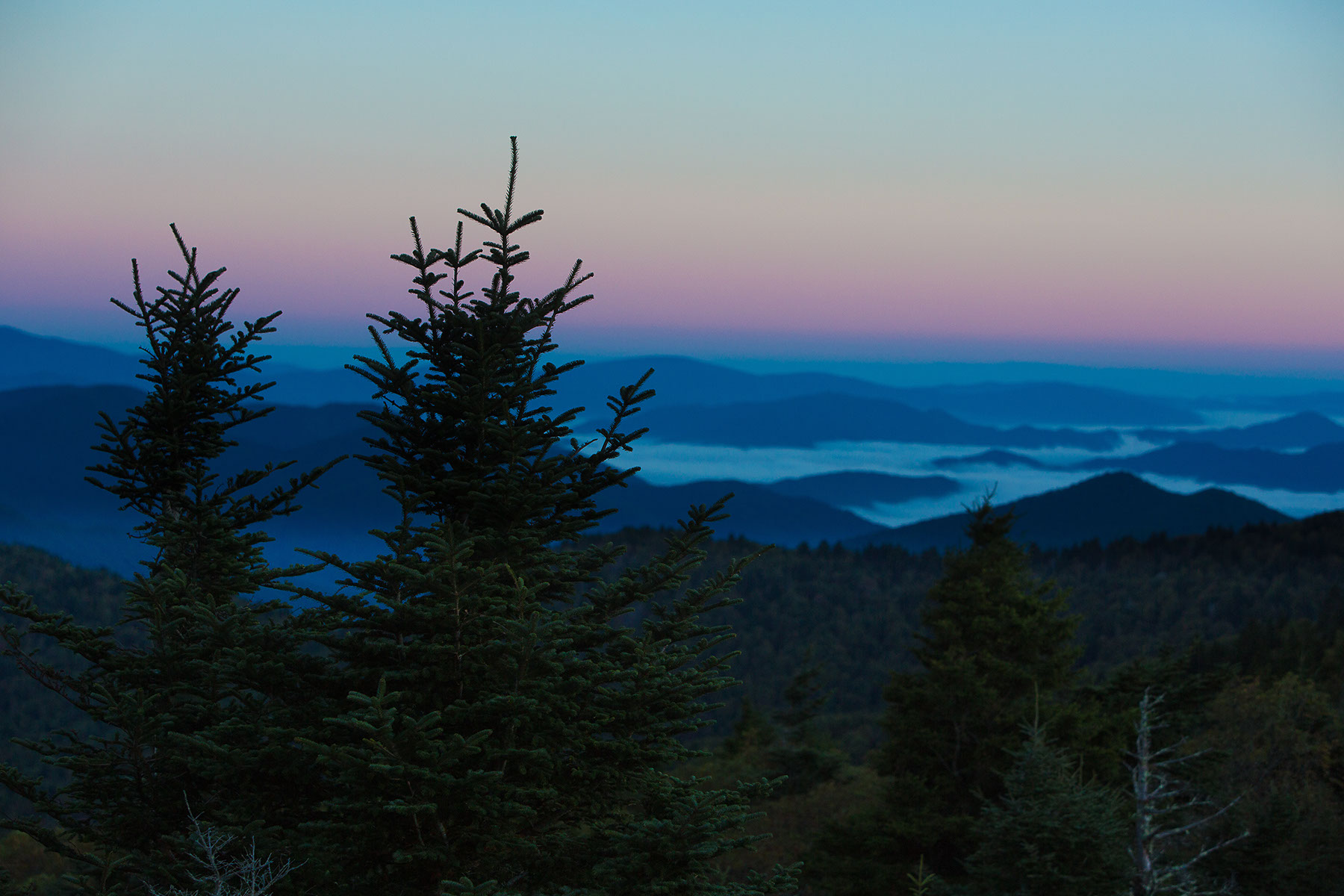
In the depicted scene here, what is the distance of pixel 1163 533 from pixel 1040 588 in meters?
152

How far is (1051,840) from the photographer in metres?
14.7

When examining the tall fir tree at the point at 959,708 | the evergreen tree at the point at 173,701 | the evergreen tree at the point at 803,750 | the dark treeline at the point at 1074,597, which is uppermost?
the evergreen tree at the point at 173,701

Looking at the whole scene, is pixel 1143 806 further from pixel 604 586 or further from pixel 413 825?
pixel 413 825

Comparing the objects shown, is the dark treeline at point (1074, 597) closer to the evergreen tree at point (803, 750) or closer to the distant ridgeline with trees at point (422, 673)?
the evergreen tree at point (803, 750)

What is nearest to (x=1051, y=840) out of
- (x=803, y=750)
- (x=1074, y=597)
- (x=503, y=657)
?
(x=503, y=657)

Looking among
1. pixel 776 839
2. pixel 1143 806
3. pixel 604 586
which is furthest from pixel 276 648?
pixel 776 839

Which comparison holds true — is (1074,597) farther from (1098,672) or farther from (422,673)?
(422,673)

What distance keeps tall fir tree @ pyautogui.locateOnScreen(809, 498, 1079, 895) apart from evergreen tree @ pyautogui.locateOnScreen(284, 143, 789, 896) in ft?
49.6

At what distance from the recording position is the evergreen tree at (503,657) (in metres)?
6.23

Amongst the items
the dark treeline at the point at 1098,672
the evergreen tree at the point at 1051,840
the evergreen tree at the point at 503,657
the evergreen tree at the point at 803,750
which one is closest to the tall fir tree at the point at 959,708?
the dark treeline at the point at 1098,672

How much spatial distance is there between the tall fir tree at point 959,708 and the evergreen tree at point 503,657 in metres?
15.1

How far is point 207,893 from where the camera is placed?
625 centimetres

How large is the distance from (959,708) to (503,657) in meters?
17.3

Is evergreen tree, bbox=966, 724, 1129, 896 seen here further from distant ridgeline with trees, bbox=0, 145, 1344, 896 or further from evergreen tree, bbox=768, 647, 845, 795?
evergreen tree, bbox=768, 647, 845, 795
